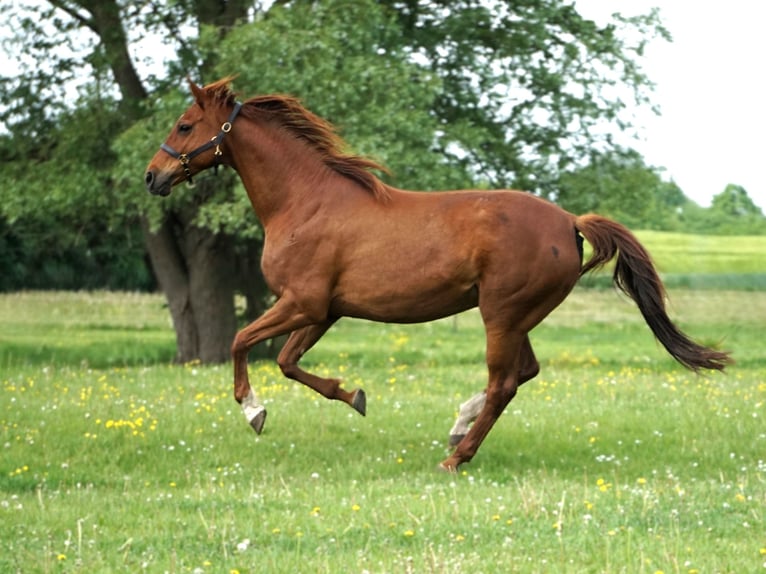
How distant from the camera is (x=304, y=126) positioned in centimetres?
1011

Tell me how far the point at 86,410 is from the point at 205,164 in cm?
435

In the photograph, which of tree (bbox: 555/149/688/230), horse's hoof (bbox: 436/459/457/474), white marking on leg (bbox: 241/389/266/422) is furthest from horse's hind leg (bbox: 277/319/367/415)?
tree (bbox: 555/149/688/230)

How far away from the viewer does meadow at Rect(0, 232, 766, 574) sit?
6.49m

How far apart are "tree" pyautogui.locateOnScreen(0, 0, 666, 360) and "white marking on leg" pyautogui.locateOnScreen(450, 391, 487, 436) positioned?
8941 mm

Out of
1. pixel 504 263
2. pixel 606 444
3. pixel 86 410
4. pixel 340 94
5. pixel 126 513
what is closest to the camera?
pixel 126 513

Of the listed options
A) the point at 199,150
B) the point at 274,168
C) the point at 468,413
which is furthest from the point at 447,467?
the point at 199,150

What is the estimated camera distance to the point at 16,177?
21266mm

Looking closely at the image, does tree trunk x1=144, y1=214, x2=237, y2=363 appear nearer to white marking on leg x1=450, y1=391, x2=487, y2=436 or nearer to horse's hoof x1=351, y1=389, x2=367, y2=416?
white marking on leg x1=450, y1=391, x2=487, y2=436

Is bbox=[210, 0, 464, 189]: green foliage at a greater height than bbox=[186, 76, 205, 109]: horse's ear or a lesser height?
greater

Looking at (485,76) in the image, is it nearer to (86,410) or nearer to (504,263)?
(86,410)

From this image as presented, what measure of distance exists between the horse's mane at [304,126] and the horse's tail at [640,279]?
1.69 meters

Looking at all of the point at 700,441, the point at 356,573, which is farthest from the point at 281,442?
the point at 356,573

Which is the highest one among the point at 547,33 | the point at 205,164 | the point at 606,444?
the point at 547,33

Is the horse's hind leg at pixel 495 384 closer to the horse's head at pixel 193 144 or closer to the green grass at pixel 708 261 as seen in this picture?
the horse's head at pixel 193 144
